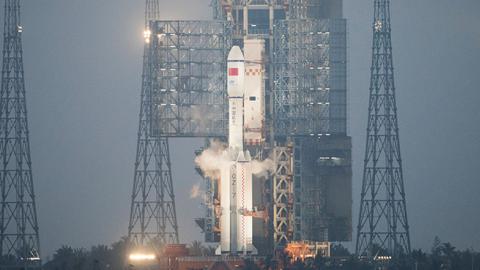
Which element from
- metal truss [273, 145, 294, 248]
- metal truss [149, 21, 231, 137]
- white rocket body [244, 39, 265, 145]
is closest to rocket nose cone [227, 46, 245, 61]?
white rocket body [244, 39, 265, 145]

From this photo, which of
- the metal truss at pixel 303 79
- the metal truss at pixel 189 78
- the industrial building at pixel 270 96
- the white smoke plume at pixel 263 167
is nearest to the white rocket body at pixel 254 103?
the industrial building at pixel 270 96

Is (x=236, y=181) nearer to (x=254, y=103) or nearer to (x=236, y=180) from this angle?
(x=236, y=180)

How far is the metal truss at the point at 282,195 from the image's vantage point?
532ft

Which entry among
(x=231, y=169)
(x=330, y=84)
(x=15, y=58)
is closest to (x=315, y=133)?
(x=330, y=84)

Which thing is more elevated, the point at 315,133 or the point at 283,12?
the point at 283,12

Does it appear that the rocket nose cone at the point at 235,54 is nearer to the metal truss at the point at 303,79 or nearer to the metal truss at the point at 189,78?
the metal truss at the point at 189,78

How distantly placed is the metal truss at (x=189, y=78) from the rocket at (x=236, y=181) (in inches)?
409

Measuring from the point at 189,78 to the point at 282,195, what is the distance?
14118mm

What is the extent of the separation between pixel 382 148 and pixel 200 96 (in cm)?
1992

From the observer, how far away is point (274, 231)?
16275 cm

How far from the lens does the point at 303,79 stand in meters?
164

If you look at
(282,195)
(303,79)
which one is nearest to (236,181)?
(282,195)

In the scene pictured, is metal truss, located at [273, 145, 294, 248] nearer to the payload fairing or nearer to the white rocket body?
the white rocket body

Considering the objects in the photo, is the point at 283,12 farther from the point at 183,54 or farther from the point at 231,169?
the point at 231,169
